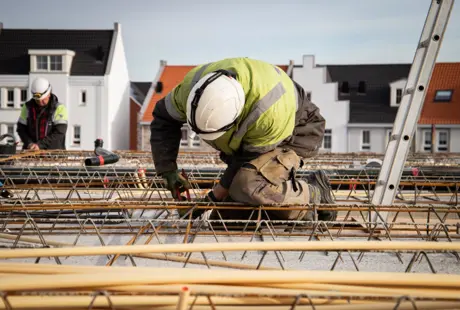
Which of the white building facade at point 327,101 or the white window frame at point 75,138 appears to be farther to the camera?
the white window frame at point 75,138

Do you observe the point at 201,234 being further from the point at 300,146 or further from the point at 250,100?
the point at 300,146

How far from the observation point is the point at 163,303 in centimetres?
224

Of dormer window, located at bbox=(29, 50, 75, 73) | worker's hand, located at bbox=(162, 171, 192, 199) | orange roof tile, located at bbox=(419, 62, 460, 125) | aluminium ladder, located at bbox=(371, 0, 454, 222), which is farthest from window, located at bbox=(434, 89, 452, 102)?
worker's hand, located at bbox=(162, 171, 192, 199)

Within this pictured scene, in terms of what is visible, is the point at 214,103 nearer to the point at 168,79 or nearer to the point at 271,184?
the point at 271,184

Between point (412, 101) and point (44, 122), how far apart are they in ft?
24.2

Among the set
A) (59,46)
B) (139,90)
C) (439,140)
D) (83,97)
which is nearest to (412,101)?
(439,140)

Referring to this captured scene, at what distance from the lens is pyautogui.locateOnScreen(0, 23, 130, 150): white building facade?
3681 centimetres

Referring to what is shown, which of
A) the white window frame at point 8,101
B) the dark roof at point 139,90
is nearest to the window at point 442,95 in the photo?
the dark roof at point 139,90

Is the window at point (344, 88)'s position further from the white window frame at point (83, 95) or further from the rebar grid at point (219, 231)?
the rebar grid at point (219, 231)

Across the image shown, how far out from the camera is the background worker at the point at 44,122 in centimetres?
1034

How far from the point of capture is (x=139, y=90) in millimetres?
46750

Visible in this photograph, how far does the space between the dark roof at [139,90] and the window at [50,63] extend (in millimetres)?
7288

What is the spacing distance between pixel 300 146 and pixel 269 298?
9.76 feet

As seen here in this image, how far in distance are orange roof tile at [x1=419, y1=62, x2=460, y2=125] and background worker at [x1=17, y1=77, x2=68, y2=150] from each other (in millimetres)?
28331
